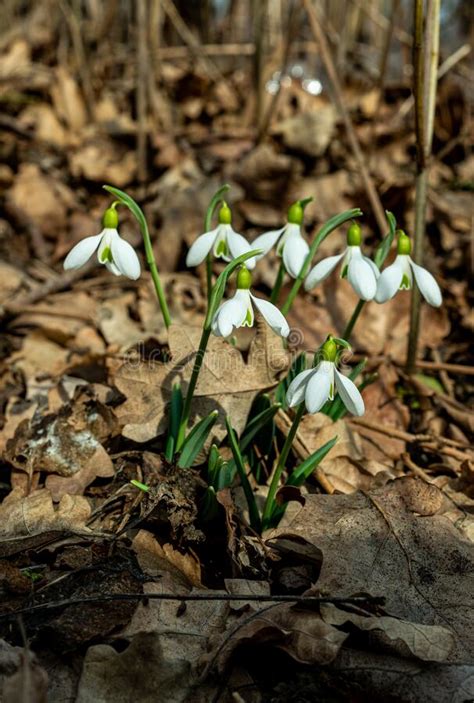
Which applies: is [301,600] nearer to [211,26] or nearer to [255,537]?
[255,537]

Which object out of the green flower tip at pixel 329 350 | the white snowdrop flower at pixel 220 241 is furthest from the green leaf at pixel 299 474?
the white snowdrop flower at pixel 220 241

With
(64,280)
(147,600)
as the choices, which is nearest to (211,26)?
(64,280)

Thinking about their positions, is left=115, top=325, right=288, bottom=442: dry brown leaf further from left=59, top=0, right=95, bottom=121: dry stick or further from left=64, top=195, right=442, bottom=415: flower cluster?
left=59, top=0, right=95, bottom=121: dry stick

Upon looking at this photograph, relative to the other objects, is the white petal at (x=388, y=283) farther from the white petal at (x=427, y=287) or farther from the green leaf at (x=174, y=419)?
the green leaf at (x=174, y=419)

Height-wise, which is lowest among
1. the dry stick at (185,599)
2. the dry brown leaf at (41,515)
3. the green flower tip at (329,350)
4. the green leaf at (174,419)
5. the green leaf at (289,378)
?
the dry stick at (185,599)

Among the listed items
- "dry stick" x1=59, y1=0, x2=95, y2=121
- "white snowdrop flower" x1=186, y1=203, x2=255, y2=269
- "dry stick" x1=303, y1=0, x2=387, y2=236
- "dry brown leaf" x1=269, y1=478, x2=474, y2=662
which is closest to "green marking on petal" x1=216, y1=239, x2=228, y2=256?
"white snowdrop flower" x1=186, y1=203, x2=255, y2=269

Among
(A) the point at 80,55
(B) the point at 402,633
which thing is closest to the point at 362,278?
(B) the point at 402,633
